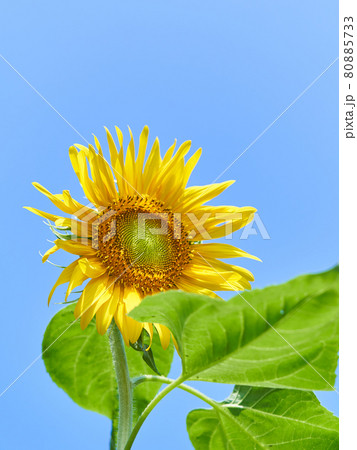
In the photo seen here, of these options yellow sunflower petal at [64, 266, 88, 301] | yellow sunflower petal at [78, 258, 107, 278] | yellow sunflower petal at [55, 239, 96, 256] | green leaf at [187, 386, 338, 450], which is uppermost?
yellow sunflower petal at [55, 239, 96, 256]

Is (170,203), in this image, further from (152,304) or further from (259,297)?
(259,297)

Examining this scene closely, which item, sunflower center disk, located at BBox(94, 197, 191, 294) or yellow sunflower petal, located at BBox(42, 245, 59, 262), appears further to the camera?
sunflower center disk, located at BBox(94, 197, 191, 294)

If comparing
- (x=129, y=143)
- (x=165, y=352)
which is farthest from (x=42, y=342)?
(x=129, y=143)

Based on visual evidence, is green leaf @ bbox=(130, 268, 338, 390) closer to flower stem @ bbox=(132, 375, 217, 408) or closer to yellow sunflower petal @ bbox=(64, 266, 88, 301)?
flower stem @ bbox=(132, 375, 217, 408)

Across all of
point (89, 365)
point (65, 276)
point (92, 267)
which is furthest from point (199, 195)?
point (89, 365)

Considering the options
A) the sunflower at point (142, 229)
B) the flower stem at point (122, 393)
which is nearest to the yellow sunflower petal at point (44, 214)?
the sunflower at point (142, 229)

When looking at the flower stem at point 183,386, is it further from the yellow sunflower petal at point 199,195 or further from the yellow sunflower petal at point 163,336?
the yellow sunflower petal at point 199,195

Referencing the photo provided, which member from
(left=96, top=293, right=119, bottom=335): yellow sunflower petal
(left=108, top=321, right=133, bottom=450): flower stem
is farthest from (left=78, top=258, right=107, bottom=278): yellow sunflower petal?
(left=108, top=321, right=133, bottom=450): flower stem
